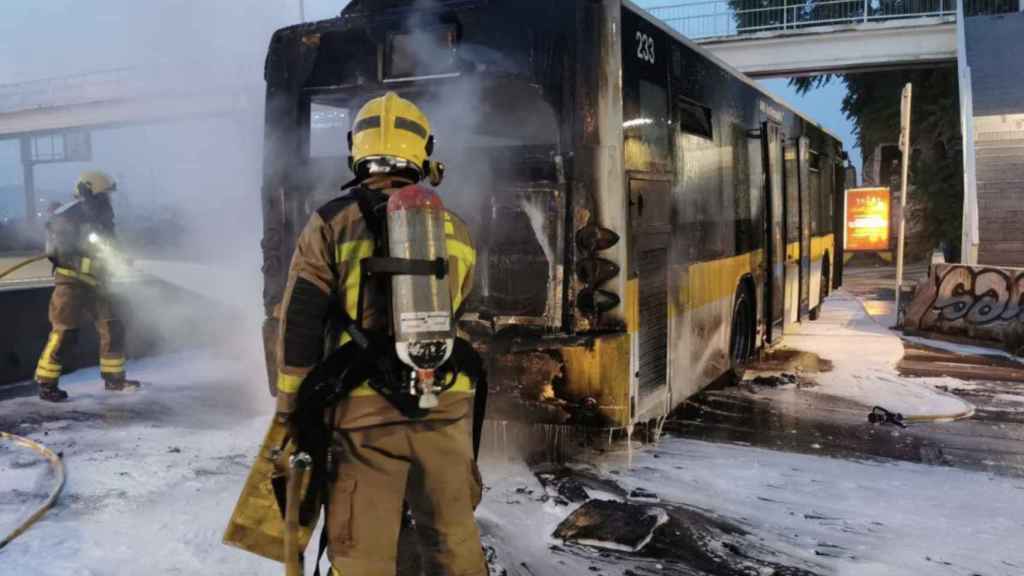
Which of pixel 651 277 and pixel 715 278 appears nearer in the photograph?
pixel 651 277

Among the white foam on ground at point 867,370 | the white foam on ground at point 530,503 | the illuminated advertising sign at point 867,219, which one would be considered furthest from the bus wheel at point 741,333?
the illuminated advertising sign at point 867,219

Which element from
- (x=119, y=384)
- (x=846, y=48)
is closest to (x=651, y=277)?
(x=119, y=384)

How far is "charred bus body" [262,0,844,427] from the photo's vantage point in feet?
15.5

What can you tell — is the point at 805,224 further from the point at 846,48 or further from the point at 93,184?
the point at 846,48

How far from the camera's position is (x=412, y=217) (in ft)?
8.43

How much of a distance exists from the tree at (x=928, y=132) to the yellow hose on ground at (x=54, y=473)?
71.5ft

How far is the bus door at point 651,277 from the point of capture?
5.00 meters

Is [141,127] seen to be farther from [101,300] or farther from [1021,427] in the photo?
[1021,427]

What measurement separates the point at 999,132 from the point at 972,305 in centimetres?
717

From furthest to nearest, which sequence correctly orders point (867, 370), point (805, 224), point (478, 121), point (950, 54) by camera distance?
1. point (950, 54)
2. point (805, 224)
3. point (867, 370)
4. point (478, 121)

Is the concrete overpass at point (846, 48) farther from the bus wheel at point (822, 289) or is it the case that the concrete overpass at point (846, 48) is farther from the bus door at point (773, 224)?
the bus door at point (773, 224)

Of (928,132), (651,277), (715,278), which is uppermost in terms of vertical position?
(928,132)

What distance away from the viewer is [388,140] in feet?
9.23

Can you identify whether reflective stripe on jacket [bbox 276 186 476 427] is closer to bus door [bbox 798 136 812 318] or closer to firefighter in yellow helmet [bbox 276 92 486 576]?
firefighter in yellow helmet [bbox 276 92 486 576]
